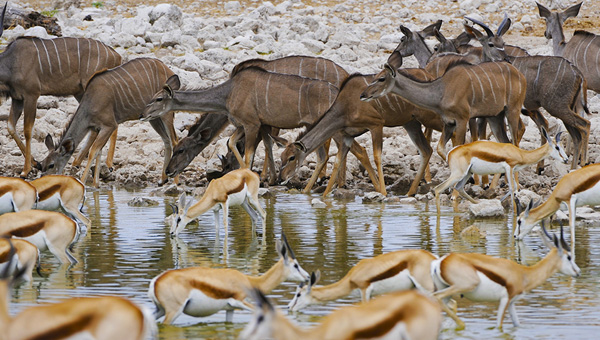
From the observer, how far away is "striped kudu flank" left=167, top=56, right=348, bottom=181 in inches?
568

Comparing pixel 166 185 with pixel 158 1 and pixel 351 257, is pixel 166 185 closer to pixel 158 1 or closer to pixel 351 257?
pixel 351 257

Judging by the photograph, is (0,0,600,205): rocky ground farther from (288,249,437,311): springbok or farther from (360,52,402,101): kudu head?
(288,249,437,311): springbok

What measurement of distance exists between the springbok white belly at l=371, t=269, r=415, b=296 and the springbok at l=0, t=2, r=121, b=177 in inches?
384

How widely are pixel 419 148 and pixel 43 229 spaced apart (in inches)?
278

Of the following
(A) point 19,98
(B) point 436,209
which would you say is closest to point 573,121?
(B) point 436,209

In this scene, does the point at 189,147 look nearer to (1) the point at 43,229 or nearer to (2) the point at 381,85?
(2) the point at 381,85

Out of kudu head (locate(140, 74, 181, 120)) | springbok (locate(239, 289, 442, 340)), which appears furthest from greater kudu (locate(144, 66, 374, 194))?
springbok (locate(239, 289, 442, 340))

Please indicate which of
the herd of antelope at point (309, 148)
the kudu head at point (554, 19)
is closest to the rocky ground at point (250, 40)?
the herd of antelope at point (309, 148)

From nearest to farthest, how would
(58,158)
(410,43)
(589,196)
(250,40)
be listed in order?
1. (589,196)
2. (58,158)
3. (410,43)
4. (250,40)

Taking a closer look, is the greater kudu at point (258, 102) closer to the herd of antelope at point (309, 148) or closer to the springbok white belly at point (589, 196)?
the herd of antelope at point (309, 148)

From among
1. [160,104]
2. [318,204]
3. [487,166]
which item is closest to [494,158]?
[487,166]

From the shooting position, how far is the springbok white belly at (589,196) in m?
8.29

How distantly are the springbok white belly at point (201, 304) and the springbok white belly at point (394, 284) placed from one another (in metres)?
0.95

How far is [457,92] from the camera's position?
1263cm
